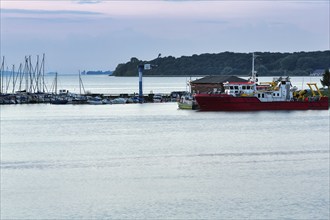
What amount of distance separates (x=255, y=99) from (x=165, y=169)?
141 feet

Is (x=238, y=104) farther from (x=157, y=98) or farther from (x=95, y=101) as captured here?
(x=95, y=101)

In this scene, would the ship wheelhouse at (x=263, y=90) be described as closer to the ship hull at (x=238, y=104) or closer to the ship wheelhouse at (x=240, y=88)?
the ship wheelhouse at (x=240, y=88)

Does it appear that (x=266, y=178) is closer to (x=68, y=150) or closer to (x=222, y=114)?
(x=68, y=150)

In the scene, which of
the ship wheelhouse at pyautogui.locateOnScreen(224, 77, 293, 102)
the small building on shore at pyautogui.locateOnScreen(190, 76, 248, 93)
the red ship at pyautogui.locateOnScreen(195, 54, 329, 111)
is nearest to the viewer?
the red ship at pyautogui.locateOnScreen(195, 54, 329, 111)

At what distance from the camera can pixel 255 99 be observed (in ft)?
273

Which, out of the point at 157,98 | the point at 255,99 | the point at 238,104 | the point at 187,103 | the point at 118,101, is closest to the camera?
the point at 255,99

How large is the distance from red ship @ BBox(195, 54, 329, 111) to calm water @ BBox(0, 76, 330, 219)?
865 centimetres

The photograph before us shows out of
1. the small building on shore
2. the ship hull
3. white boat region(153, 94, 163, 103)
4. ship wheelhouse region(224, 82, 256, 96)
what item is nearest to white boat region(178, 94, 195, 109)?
the ship hull

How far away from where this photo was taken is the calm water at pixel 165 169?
32.2 m

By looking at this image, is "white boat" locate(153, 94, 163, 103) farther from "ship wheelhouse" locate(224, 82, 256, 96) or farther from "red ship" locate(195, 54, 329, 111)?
"ship wheelhouse" locate(224, 82, 256, 96)

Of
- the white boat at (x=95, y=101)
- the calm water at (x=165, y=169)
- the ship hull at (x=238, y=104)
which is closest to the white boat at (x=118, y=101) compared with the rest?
the white boat at (x=95, y=101)

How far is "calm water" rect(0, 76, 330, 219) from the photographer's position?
32.2 m

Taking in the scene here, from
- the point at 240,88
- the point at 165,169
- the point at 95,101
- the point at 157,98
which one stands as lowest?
the point at 165,169

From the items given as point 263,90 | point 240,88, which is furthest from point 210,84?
point 240,88
